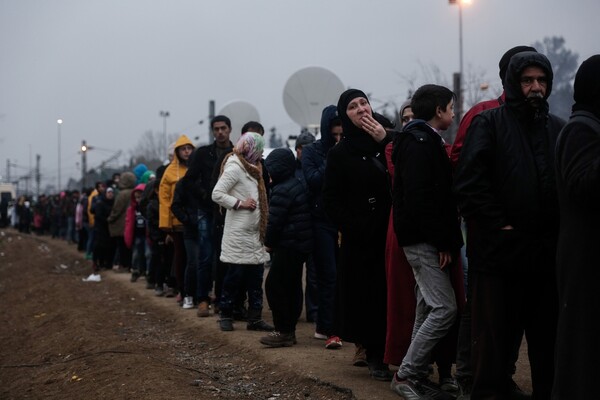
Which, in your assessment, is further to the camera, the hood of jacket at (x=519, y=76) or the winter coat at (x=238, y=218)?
the winter coat at (x=238, y=218)

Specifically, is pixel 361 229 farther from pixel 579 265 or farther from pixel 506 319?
pixel 579 265

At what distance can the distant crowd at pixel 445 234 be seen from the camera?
15.0 ft

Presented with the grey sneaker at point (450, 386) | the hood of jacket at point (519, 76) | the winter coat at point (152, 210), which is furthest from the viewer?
the winter coat at point (152, 210)

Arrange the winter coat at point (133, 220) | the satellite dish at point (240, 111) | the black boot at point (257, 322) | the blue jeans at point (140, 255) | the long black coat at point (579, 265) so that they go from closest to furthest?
the long black coat at point (579, 265)
the black boot at point (257, 322)
the winter coat at point (133, 220)
the blue jeans at point (140, 255)
the satellite dish at point (240, 111)

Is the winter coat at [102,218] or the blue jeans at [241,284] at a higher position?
→ the winter coat at [102,218]

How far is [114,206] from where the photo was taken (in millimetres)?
18531

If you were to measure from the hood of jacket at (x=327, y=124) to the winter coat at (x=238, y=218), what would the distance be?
1.15 metres

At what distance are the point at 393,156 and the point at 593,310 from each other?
2.20 metres

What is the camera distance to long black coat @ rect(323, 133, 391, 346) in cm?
699

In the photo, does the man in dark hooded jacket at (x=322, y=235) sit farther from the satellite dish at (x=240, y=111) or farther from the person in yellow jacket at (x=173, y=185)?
the satellite dish at (x=240, y=111)

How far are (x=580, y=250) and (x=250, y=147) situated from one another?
18.5ft

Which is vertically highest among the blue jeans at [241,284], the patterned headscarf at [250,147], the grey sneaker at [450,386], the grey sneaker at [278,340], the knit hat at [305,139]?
the knit hat at [305,139]

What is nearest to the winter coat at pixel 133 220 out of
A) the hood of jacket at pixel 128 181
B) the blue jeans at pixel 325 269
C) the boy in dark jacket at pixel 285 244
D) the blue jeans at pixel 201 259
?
the hood of jacket at pixel 128 181

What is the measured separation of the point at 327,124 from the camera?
8750 mm
